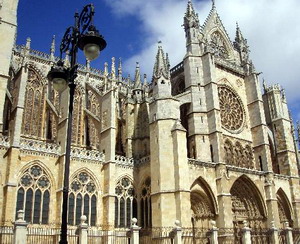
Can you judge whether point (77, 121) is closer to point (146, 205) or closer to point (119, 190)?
point (119, 190)

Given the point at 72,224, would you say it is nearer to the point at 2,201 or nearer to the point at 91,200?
the point at 91,200

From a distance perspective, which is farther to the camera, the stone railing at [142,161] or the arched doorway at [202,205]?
the stone railing at [142,161]

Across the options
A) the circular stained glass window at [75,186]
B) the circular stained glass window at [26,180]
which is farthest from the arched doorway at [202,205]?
the circular stained glass window at [26,180]

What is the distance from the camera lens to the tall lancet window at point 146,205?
21422 mm

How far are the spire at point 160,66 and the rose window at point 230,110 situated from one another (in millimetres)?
6478

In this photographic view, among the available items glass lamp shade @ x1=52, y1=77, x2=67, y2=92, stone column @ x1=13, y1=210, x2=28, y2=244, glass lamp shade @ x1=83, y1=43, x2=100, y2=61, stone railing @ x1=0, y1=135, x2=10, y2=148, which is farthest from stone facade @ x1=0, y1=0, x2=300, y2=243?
glass lamp shade @ x1=83, y1=43, x2=100, y2=61

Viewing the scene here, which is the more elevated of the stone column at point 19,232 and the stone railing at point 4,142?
the stone railing at point 4,142

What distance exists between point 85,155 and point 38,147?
2887mm

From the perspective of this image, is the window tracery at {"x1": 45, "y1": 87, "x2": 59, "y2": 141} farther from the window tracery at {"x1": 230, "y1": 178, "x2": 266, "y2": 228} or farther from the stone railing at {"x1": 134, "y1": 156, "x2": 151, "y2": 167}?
the window tracery at {"x1": 230, "y1": 178, "x2": 266, "y2": 228}

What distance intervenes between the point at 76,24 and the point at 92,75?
23.1 m

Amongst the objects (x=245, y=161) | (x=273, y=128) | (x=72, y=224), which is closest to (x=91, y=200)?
(x=72, y=224)

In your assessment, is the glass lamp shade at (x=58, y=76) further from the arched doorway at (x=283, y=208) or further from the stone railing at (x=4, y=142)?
the arched doorway at (x=283, y=208)

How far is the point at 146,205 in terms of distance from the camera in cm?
2178

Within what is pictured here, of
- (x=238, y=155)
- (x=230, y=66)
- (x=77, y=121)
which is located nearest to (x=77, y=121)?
(x=77, y=121)
